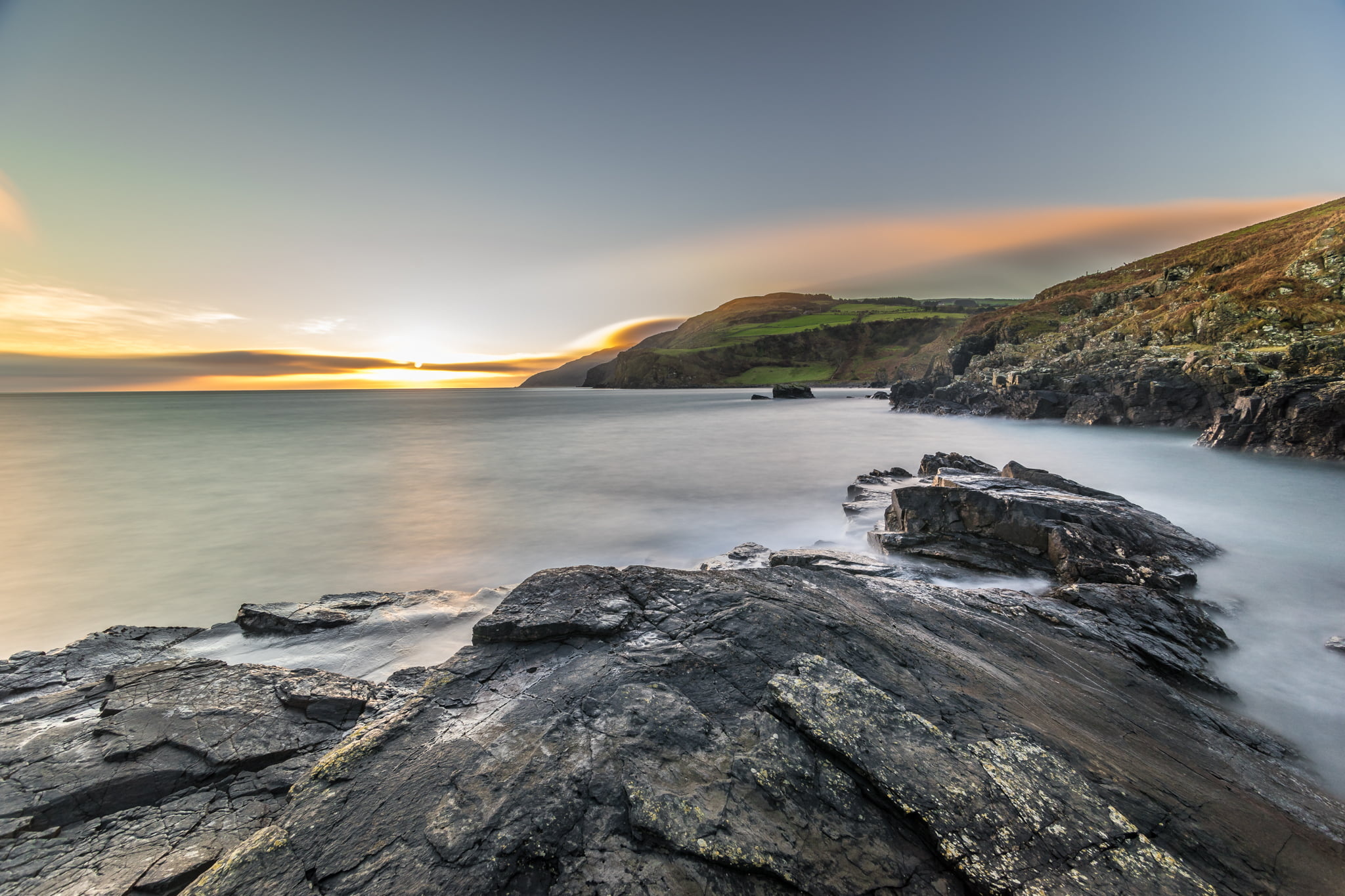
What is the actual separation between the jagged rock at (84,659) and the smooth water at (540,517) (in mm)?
2317

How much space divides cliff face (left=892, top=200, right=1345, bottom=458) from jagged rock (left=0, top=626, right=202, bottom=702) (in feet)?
93.7

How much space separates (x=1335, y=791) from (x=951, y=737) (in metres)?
3.77

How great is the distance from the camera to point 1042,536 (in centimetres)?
766

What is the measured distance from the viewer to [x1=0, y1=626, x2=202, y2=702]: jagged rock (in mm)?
4266

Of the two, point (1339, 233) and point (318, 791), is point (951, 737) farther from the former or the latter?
point (1339, 233)

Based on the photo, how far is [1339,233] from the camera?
27547mm

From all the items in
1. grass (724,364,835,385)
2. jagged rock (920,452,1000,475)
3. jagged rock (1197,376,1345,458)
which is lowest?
jagged rock (920,452,1000,475)

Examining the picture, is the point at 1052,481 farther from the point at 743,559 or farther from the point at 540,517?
the point at 540,517

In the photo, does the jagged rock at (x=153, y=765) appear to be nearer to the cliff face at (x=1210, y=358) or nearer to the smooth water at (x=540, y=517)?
the smooth water at (x=540, y=517)

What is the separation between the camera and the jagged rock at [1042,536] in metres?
7.05

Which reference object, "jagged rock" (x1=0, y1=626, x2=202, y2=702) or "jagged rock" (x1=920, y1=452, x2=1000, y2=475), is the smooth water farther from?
"jagged rock" (x1=920, y1=452, x2=1000, y2=475)

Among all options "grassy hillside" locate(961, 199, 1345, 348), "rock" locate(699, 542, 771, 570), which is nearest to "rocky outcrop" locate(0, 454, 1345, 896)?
"rock" locate(699, 542, 771, 570)

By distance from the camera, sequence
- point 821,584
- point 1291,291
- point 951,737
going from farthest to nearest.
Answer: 1. point 1291,291
2. point 821,584
3. point 951,737

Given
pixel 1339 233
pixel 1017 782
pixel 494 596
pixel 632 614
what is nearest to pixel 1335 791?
pixel 1017 782
